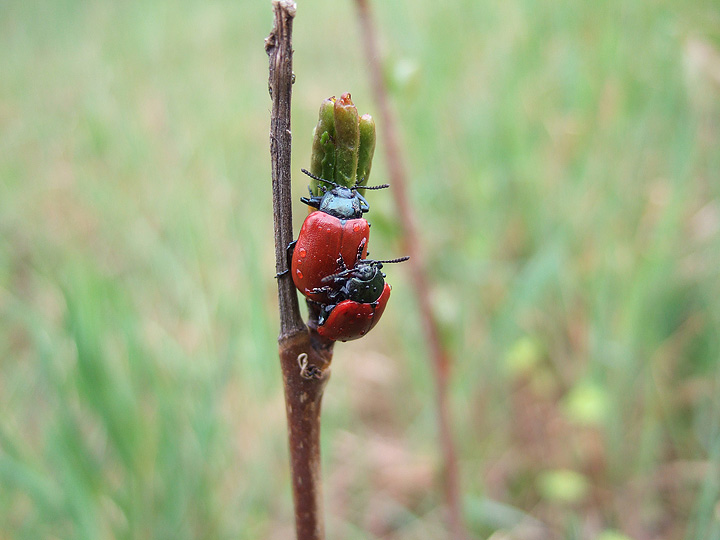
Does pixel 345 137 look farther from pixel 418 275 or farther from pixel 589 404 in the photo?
pixel 589 404

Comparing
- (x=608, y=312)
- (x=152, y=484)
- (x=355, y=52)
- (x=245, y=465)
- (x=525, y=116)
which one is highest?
(x=355, y=52)

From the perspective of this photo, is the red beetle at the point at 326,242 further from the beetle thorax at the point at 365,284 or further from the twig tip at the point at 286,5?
the twig tip at the point at 286,5

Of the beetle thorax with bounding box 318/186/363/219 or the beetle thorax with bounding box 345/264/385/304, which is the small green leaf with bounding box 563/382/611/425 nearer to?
the beetle thorax with bounding box 345/264/385/304

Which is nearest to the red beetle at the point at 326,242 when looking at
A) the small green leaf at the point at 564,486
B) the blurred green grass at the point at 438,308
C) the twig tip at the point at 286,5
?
the twig tip at the point at 286,5

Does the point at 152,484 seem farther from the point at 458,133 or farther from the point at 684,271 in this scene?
the point at 458,133

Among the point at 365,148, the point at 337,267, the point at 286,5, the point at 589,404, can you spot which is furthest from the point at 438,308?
the point at 286,5

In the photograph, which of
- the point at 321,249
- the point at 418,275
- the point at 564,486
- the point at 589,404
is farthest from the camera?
the point at 589,404

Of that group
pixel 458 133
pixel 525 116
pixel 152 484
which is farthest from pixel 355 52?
pixel 152 484
